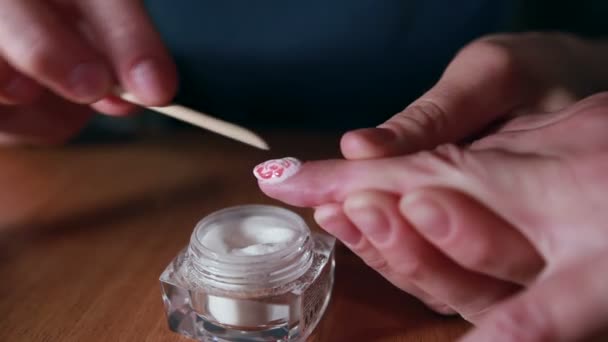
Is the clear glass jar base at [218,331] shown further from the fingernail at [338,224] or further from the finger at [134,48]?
the finger at [134,48]

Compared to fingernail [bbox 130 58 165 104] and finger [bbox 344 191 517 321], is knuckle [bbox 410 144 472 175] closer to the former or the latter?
finger [bbox 344 191 517 321]

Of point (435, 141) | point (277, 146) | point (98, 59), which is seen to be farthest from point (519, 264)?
point (277, 146)

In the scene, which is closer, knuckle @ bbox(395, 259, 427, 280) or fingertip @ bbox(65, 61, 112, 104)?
knuckle @ bbox(395, 259, 427, 280)

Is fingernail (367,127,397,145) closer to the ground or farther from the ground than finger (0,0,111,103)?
closer to the ground

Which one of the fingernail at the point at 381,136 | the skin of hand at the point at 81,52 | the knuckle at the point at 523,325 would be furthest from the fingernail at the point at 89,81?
the knuckle at the point at 523,325

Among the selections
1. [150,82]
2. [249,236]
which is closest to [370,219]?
[249,236]

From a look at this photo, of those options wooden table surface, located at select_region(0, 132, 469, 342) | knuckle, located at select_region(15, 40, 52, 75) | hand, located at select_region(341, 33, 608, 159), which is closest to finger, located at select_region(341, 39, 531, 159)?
hand, located at select_region(341, 33, 608, 159)

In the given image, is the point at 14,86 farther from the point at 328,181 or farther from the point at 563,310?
the point at 563,310
